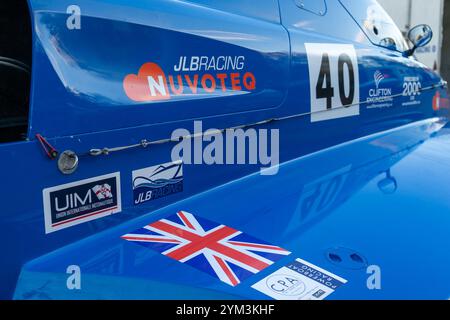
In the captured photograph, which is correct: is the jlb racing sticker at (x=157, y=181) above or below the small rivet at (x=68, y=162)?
below

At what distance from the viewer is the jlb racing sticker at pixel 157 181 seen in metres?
1.53

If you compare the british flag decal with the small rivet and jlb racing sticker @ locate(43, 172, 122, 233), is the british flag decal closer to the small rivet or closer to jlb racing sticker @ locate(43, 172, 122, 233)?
jlb racing sticker @ locate(43, 172, 122, 233)

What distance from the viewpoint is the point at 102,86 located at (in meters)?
1.41

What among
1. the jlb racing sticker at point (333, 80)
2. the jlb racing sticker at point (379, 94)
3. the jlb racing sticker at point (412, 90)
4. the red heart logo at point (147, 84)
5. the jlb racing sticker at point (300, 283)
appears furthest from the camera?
the jlb racing sticker at point (412, 90)

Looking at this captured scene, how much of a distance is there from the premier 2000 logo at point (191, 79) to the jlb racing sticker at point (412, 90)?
1660 mm

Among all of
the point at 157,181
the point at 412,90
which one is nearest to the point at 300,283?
the point at 157,181

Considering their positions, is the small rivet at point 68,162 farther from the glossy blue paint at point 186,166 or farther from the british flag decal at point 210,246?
the british flag decal at point 210,246

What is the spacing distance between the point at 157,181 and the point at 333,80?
1.25 meters

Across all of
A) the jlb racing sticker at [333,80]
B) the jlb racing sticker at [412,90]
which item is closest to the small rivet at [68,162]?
the jlb racing sticker at [333,80]

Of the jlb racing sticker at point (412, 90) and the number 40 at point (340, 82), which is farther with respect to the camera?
the jlb racing sticker at point (412, 90)

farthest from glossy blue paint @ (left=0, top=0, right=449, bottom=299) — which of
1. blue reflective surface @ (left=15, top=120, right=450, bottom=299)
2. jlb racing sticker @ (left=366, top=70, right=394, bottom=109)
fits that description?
jlb racing sticker @ (left=366, top=70, right=394, bottom=109)

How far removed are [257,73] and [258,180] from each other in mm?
469

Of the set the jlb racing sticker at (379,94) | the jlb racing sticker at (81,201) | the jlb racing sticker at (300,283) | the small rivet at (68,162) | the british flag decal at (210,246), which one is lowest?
the jlb racing sticker at (300,283)

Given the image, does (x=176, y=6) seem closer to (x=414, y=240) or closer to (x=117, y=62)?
(x=117, y=62)
